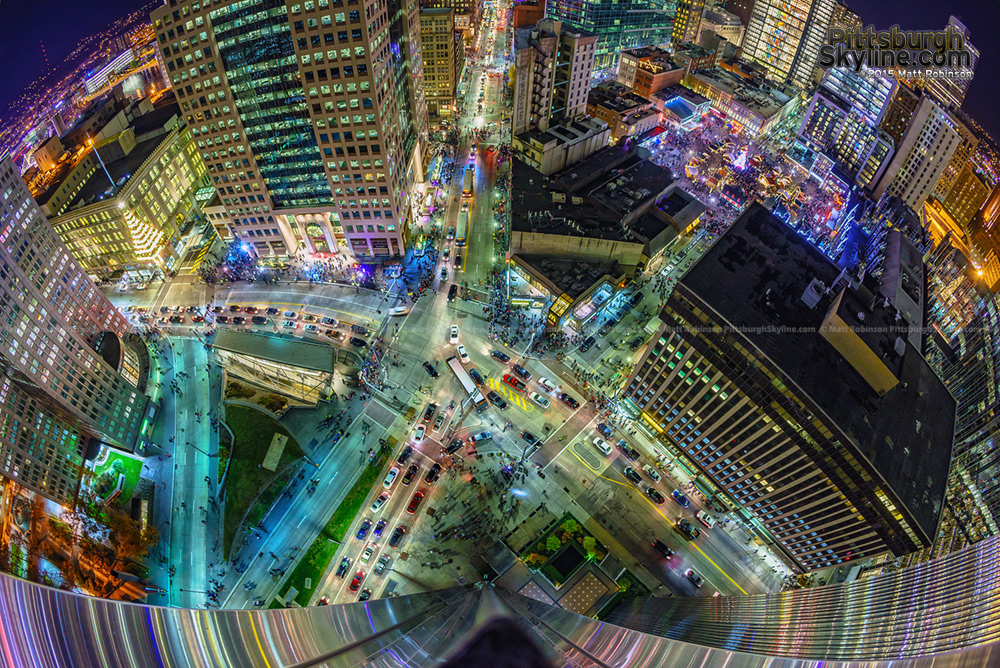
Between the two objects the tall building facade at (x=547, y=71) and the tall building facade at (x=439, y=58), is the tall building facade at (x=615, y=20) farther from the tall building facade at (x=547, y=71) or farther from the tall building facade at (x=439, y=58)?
the tall building facade at (x=439, y=58)

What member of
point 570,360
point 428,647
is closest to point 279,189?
point 570,360

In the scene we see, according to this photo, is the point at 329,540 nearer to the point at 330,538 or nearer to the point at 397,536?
the point at 330,538

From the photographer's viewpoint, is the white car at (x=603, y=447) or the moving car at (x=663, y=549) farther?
the white car at (x=603, y=447)

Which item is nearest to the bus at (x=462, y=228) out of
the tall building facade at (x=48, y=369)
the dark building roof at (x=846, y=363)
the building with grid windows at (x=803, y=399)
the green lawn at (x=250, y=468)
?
the green lawn at (x=250, y=468)

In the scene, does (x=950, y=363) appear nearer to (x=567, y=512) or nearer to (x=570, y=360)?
(x=570, y=360)

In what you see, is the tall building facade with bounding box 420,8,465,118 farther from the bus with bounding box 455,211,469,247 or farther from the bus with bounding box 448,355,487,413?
the bus with bounding box 448,355,487,413

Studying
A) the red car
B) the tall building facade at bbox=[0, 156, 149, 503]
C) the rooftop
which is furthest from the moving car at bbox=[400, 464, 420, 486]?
the tall building facade at bbox=[0, 156, 149, 503]
